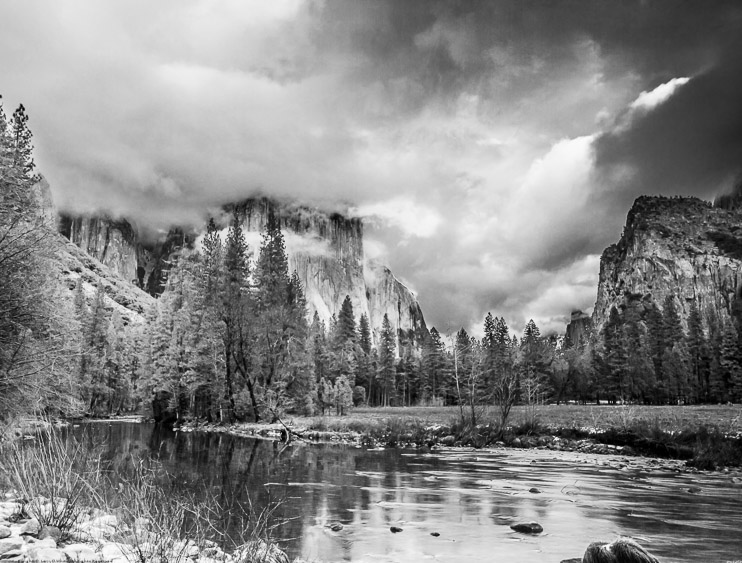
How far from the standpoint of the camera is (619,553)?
5156mm

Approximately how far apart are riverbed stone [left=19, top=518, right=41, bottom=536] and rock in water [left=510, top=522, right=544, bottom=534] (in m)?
8.28

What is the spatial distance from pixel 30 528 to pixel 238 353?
34.7 metres

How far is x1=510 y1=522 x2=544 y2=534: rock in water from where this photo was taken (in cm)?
976


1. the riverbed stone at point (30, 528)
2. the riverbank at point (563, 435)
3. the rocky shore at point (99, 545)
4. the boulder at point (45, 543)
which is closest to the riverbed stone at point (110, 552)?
the rocky shore at point (99, 545)

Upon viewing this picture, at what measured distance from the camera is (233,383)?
43375 mm

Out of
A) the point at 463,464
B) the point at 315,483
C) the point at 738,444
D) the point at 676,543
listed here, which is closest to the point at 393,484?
the point at 315,483

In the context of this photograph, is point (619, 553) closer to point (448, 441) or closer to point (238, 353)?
point (448, 441)

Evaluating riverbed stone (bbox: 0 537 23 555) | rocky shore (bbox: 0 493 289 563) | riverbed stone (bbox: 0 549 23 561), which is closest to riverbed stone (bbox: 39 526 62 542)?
rocky shore (bbox: 0 493 289 563)

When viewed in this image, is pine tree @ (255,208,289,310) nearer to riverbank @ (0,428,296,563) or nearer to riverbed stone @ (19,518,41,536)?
riverbank @ (0,428,296,563)

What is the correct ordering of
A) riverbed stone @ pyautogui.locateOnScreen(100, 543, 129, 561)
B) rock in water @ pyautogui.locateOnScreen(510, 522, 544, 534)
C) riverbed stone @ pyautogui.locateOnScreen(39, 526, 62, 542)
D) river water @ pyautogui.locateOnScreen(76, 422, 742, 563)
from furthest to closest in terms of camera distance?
rock in water @ pyautogui.locateOnScreen(510, 522, 544, 534), river water @ pyautogui.locateOnScreen(76, 422, 742, 563), riverbed stone @ pyautogui.locateOnScreen(39, 526, 62, 542), riverbed stone @ pyautogui.locateOnScreen(100, 543, 129, 561)

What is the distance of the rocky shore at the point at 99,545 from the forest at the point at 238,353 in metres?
7.85

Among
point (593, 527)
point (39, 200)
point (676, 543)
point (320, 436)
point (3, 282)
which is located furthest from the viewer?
point (320, 436)

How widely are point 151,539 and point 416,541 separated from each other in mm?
5253

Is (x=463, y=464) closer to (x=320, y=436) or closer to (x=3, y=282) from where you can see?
(x=320, y=436)
